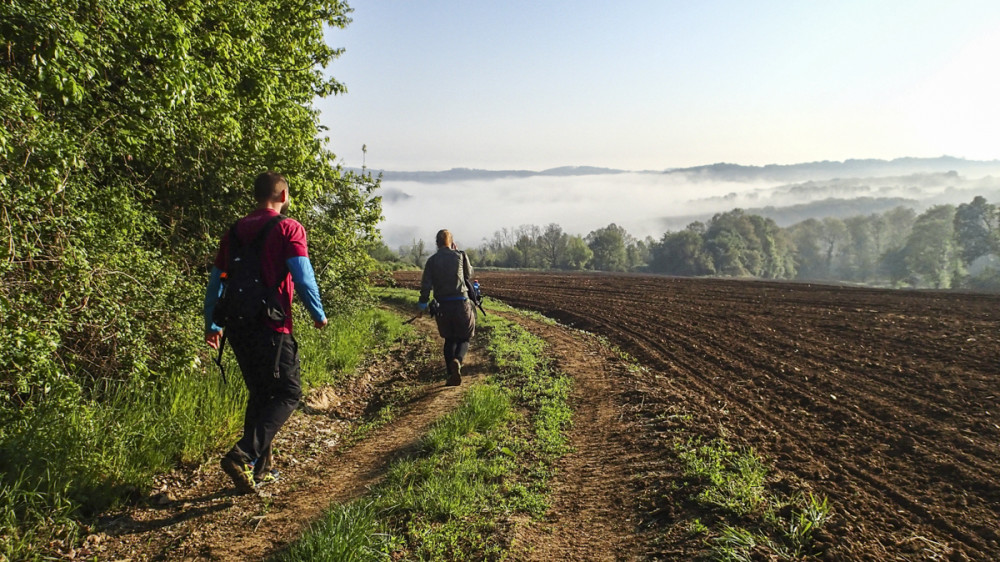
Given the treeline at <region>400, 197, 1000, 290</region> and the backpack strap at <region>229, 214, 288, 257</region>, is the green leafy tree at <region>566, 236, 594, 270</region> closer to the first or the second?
the treeline at <region>400, 197, 1000, 290</region>

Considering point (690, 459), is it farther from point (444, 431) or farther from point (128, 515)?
point (128, 515)

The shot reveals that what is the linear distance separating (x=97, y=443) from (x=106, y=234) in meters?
2.26

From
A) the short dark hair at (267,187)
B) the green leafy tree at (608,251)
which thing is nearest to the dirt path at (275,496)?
the short dark hair at (267,187)

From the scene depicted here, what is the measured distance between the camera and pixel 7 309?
323cm

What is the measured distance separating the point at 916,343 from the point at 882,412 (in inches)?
264

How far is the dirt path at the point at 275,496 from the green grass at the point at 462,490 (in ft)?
0.98

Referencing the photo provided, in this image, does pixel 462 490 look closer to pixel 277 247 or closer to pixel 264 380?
pixel 264 380

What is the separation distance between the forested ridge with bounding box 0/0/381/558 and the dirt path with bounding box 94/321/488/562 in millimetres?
295

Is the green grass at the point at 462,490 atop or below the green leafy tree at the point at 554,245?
atop

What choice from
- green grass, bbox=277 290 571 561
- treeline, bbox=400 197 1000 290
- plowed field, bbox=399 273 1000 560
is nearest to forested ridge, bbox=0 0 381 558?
green grass, bbox=277 290 571 561

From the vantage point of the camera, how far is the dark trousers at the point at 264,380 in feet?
11.8

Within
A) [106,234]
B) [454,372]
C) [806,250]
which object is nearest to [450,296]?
[454,372]

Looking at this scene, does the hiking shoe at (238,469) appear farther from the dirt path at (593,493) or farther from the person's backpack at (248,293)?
the dirt path at (593,493)

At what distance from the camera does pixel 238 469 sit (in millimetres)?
3623
